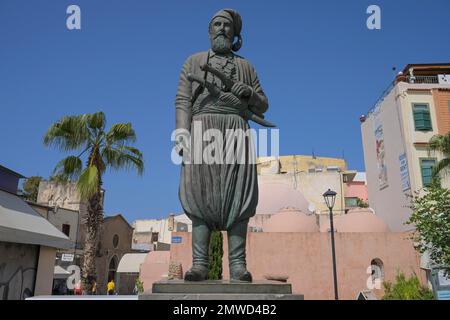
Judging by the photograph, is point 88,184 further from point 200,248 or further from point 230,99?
point 200,248

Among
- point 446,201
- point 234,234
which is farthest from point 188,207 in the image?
point 446,201

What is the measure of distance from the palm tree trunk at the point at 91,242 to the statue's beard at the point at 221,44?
936 cm

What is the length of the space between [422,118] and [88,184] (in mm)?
18619

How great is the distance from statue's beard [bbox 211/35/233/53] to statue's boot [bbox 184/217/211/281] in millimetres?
2003

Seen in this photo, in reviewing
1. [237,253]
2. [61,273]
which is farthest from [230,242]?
[61,273]

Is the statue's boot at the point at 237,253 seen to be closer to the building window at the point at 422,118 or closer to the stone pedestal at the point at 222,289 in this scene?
the stone pedestal at the point at 222,289

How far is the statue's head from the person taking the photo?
4.50 meters

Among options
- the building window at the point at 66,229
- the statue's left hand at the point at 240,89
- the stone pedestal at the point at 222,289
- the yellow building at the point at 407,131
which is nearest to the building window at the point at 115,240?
the building window at the point at 66,229

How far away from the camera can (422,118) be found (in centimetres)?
2194

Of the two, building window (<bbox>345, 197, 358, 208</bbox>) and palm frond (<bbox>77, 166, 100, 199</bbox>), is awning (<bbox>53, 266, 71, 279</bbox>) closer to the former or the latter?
palm frond (<bbox>77, 166, 100, 199</bbox>)

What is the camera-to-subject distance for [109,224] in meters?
33.4

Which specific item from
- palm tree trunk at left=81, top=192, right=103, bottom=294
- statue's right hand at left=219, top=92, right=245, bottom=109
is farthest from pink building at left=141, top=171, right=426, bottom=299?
statue's right hand at left=219, top=92, right=245, bottom=109
